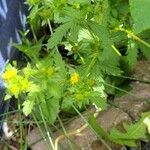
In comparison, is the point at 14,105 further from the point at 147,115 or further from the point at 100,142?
the point at 147,115

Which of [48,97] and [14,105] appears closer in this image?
[48,97]

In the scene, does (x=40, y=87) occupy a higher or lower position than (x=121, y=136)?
higher

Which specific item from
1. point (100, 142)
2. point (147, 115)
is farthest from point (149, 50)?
point (100, 142)

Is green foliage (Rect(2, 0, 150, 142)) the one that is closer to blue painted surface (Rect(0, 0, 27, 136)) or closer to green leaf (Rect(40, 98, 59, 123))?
green leaf (Rect(40, 98, 59, 123))

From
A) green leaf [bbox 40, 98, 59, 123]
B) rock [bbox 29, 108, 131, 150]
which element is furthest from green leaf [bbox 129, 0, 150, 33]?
rock [bbox 29, 108, 131, 150]

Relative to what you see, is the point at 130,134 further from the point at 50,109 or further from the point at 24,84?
the point at 24,84
